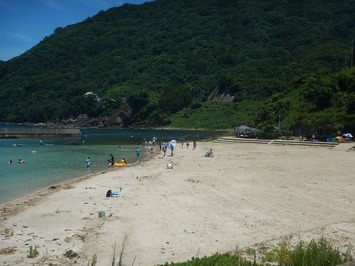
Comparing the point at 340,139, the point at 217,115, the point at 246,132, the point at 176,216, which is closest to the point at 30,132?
the point at 246,132

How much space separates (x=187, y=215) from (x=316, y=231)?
493 centimetres

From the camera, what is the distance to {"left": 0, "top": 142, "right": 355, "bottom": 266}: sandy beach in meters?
11.6

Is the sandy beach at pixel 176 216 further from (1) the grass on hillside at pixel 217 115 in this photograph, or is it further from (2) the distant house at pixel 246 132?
(1) the grass on hillside at pixel 217 115

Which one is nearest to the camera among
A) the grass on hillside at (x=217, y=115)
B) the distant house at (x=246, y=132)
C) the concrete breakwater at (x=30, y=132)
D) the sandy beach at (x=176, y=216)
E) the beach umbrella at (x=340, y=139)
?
the sandy beach at (x=176, y=216)

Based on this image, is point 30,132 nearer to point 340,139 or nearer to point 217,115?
point 217,115

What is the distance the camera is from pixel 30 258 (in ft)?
35.4

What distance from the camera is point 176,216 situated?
15227 mm

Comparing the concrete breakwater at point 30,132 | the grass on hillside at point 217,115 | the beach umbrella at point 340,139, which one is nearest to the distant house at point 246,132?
the beach umbrella at point 340,139

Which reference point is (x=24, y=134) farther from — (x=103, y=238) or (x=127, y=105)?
(x=103, y=238)

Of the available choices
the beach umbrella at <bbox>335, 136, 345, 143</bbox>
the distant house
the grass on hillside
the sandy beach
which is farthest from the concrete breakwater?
the sandy beach

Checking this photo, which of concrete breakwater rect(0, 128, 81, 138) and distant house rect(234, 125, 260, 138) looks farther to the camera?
concrete breakwater rect(0, 128, 81, 138)

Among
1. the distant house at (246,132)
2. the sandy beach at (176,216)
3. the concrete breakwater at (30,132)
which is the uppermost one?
the distant house at (246,132)

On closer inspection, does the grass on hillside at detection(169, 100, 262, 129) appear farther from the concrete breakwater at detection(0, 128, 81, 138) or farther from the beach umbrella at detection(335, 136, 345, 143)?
the beach umbrella at detection(335, 136, 345, 143)

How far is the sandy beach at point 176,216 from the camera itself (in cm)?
1161
